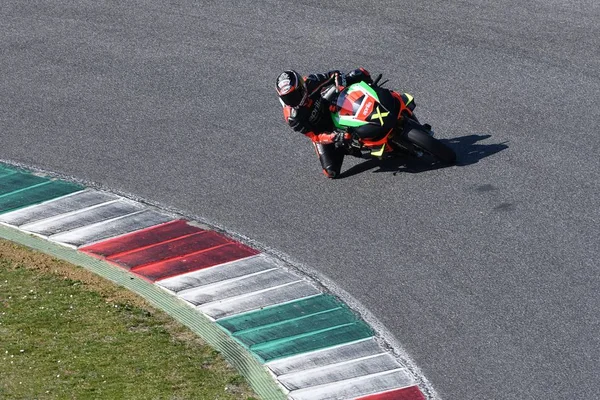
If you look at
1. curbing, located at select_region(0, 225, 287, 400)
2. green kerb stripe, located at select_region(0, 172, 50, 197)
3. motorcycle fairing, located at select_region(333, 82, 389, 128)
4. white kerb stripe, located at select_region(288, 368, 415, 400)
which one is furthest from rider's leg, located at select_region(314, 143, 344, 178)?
white kerb stripe, located at select_region(288, 368, 415, 400)

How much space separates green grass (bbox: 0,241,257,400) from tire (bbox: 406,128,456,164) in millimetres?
4046

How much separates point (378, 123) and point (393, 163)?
3.36 ft

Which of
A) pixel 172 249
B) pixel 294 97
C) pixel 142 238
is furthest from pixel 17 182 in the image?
pixel 294 97

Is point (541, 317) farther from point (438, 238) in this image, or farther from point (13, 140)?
point (13, 140)

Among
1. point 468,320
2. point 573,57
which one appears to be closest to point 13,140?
point 468,320

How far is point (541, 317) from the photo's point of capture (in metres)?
9.98

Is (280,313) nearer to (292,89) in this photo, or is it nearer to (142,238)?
(142,238)

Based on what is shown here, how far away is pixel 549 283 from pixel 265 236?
3.52m

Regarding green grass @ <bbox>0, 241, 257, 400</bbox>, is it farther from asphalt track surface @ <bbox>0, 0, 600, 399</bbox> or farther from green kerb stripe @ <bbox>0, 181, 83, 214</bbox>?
asphalt track surface @ <bbox>0, 0, 600, 399</bbox>

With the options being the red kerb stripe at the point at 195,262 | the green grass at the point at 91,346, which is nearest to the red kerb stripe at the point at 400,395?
the green grass at the point at 91,346

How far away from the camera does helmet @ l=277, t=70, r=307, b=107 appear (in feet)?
40.1

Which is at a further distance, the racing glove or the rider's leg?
the rider's leg

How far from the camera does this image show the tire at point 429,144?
12.3m

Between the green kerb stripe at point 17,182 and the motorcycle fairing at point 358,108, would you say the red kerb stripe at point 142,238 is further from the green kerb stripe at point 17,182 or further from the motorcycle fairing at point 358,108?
the motorcycle fairing at point 358,108
